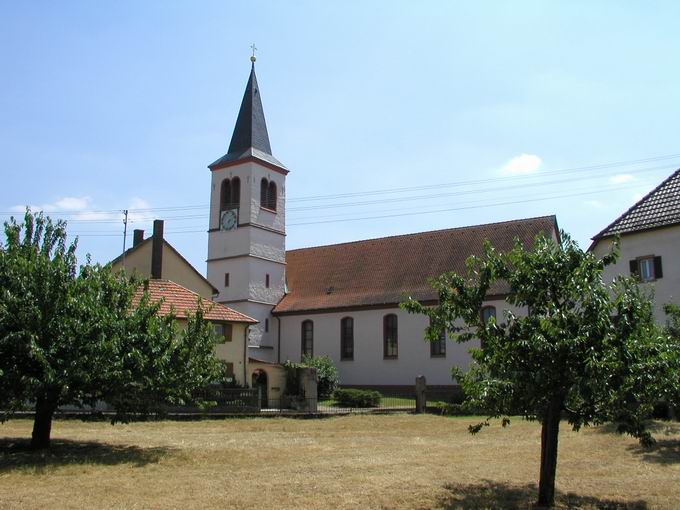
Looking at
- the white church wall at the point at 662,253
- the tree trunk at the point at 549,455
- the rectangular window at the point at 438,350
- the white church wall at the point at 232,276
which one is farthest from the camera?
the white church wall at the point at 232,276

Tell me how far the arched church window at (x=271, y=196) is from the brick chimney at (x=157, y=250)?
12398 mm

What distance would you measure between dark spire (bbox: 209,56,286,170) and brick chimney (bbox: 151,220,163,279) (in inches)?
486

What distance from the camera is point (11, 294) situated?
14375mm

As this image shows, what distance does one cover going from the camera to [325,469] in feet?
43.0

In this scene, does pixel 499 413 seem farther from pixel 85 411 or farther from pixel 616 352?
pixel 85 411

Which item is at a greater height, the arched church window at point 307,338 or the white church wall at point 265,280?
the white church wall at point 265,280

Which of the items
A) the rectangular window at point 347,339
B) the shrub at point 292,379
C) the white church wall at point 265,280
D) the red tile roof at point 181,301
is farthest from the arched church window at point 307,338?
the red tile roof at point 181,301

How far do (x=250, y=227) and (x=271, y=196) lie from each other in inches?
134

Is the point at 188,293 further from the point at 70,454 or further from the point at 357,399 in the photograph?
the point at 70,454

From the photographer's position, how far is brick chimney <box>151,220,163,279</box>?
34894 mm

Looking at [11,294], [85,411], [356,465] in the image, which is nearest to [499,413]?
[356,465]

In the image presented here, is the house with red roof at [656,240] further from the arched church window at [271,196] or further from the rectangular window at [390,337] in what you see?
the arched church window at [271,196]

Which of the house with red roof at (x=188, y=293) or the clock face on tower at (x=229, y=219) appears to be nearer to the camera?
the house with red roof at (x=188, y=293)

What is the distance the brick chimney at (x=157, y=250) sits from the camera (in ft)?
114
